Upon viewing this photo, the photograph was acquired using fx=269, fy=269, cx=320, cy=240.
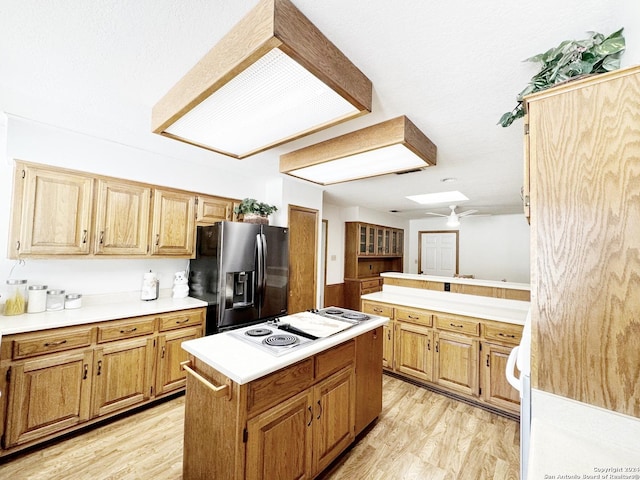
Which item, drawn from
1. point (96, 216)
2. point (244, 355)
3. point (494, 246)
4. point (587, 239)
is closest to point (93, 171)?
point (96, 216)

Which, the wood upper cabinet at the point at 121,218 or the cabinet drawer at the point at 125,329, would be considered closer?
the cabinet drawer at the point at 125,329

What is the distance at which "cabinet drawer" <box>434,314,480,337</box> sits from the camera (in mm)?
2541

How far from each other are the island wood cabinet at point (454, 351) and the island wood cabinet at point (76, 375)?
89.9 inches

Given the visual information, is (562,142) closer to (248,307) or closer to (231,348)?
(231,348)

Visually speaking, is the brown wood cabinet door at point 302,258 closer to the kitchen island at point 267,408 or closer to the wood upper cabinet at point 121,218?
the wood upper cabinet at point 121,218

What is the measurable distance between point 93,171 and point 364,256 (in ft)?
14.8

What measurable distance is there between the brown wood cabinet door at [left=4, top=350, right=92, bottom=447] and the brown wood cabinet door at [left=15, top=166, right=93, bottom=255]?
2.75 ft

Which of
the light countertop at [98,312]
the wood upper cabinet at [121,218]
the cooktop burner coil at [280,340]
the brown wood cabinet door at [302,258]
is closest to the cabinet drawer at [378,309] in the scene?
the brown wood cabinet door at [302,258]

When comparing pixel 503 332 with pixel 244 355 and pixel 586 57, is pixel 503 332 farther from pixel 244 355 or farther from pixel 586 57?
pixel 244 355

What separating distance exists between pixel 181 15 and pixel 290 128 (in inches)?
29.9

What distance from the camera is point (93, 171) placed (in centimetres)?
244

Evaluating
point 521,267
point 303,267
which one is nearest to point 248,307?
point 303,267

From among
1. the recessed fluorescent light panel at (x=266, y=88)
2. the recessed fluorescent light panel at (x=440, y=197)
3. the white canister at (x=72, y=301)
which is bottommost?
the white canister at (x=72, y=301)

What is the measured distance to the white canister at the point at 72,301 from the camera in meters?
2.30
